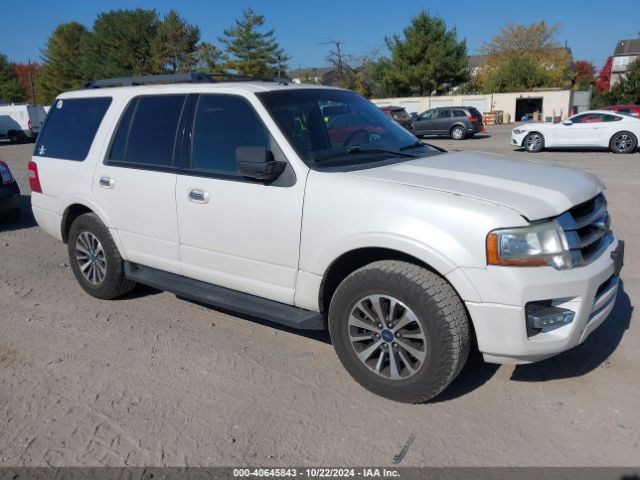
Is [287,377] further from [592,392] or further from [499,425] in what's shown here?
[592,392]

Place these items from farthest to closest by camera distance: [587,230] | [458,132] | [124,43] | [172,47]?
[124,43] < [172,47] < [458,132] < [587,230]

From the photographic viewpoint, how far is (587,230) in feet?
11.0

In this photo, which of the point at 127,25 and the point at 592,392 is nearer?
the point at 592,392

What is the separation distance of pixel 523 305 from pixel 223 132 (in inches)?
95.1

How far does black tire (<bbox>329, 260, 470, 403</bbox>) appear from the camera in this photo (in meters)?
3.10

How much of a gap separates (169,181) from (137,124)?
750mm

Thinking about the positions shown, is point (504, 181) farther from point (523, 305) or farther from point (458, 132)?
point (458, 132)

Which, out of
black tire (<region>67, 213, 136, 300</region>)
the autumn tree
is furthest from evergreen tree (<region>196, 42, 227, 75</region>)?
black tire (<region>67, 213, 136, 300</region>)

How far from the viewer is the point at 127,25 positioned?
65250 millimetres

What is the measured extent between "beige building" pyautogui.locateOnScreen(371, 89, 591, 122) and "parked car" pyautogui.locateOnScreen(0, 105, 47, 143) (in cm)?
2769

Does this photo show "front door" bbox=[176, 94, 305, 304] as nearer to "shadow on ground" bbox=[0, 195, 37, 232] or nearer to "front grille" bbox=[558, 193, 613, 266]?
"front grille" bbox=[558, 193, 613, 266]

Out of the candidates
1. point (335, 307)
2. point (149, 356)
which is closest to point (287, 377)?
point (335, 307)

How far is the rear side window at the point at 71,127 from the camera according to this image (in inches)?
199

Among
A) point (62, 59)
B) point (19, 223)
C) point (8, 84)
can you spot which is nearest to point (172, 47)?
point (62, 59)
